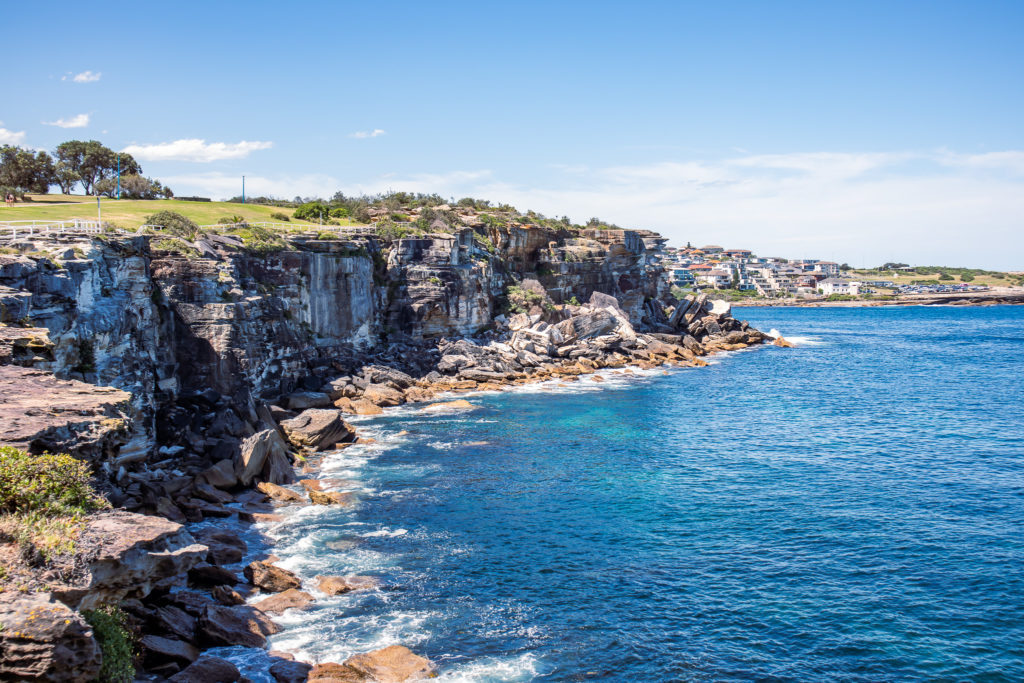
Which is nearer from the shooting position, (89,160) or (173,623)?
(173,623)

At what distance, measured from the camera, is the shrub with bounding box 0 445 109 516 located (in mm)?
12664

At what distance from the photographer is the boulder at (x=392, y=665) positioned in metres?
17.2

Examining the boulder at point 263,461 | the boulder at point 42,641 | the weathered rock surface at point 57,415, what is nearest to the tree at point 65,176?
the boulder at point 263,461

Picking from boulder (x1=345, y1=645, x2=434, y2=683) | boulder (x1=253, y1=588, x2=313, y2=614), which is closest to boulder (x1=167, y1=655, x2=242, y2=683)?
boulder (x1=345, y1=645, x2=434, y2=683)

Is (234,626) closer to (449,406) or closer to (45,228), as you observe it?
(45,228)

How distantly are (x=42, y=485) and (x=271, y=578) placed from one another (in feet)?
33.5

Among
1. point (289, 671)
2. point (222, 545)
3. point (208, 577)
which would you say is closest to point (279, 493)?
point (222, 545)

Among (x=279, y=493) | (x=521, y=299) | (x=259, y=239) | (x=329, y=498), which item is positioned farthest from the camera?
(x=521, y=299)

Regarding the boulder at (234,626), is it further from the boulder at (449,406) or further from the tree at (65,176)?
the tree at (65,176)

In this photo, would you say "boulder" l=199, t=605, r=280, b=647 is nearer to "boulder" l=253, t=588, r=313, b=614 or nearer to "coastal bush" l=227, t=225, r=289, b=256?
"boulder" l=253, t=588, r=313, b=614

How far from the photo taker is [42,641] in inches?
403

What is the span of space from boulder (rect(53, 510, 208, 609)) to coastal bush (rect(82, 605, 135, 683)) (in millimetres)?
252

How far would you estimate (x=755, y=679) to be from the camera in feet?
56.4

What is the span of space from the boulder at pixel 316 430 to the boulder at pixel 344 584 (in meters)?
16.8
